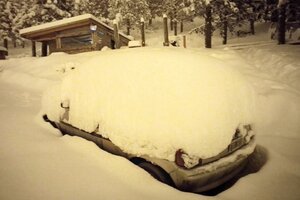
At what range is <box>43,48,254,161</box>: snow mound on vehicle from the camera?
11.5 feet

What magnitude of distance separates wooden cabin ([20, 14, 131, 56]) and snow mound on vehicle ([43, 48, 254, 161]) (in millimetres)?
17355

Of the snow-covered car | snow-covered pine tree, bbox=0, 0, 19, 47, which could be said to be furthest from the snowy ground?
snow-covered pine tree, bbox=0, 0, 19, 47

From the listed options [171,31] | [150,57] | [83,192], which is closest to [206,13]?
[150,57]

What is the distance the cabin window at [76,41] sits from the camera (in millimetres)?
22828

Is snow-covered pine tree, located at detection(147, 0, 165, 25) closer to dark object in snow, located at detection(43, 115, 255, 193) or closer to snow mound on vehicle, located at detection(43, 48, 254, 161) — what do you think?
snow mound on vehicle, located at detection(43, 48, 254, 161)

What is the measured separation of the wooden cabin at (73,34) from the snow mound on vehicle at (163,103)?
17355 mm

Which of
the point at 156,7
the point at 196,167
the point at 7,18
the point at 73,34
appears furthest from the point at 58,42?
the point at 7,18

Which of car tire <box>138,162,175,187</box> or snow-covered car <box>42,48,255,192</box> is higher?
snow-covered car <box>42,48,255,192</box>

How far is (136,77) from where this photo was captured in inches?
159

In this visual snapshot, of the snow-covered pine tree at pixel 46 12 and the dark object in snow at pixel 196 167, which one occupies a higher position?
the snow-covered pine tree at pixel 46 12

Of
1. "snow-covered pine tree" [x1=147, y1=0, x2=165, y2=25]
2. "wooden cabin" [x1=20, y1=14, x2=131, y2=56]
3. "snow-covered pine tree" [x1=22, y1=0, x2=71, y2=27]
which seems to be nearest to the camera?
"wooden cabin" [x1=20, y1=14, x2=131, y2=56]

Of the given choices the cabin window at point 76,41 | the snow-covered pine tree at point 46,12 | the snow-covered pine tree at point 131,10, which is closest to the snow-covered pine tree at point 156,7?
the snow-covered pine tree at point 131,10

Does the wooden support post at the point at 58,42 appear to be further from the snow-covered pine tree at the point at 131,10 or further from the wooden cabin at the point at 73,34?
the snow-covered pine tree at the point at 131,10

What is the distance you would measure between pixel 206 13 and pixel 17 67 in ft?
46.7
